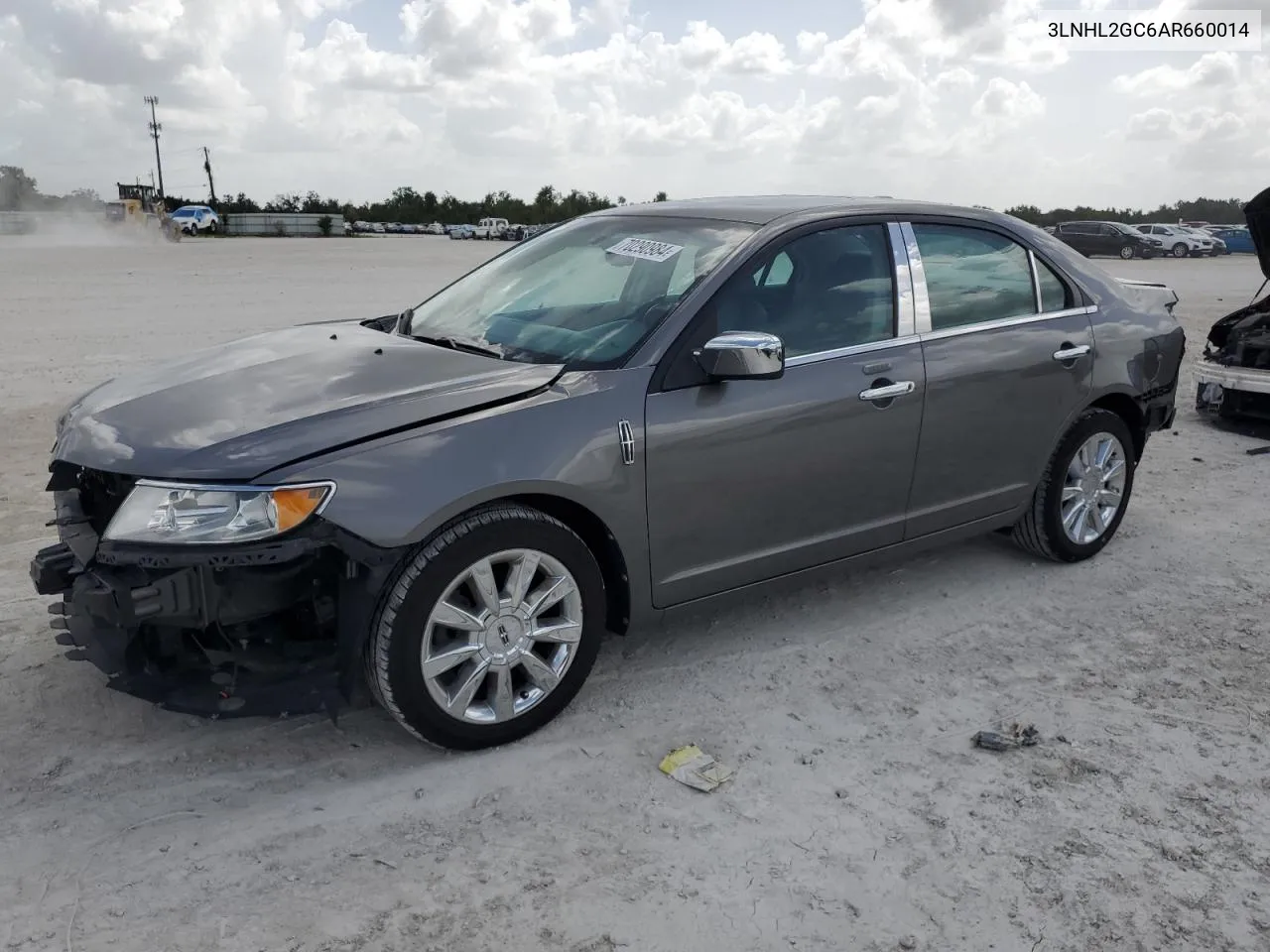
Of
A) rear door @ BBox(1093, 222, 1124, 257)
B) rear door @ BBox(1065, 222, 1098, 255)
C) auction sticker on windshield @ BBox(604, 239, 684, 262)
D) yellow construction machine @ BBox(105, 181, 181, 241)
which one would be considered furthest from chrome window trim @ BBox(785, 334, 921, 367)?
yellow construction machine @ BBox(105, 181, 181, 241)

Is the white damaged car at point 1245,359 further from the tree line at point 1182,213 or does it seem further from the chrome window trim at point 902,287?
the tree line at point 1182,213

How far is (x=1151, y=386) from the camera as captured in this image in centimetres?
516

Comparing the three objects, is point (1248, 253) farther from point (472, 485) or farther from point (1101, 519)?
point (472, 485)

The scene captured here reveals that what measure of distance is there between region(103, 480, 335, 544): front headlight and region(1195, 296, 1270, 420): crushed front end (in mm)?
7214

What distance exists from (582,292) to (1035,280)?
2147 mm

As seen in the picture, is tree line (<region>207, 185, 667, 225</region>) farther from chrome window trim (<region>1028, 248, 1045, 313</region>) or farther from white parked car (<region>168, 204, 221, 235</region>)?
chrome window trim (<region>1028, 248, 1045, 313</region>)

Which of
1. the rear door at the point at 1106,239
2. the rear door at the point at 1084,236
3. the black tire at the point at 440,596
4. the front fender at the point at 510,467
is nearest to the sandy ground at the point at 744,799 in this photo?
the black tire at the point at 440,596

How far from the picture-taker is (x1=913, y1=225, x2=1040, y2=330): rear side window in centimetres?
429

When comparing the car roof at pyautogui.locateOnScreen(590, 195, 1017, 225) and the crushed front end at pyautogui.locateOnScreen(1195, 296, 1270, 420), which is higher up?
the car roof at pyautogui.locateOnScreen(590, 195, 1017, 225)

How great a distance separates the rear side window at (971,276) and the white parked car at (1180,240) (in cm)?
3933

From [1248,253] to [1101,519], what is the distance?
44.7 meters

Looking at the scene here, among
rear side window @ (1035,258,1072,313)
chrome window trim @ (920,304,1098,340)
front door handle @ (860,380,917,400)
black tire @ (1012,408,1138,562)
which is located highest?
rear side window @ (1035,258,1072,313)

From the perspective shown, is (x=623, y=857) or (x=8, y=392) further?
(x=8, y=392)

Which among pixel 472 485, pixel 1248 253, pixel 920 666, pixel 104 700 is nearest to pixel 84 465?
pixel 104 700
